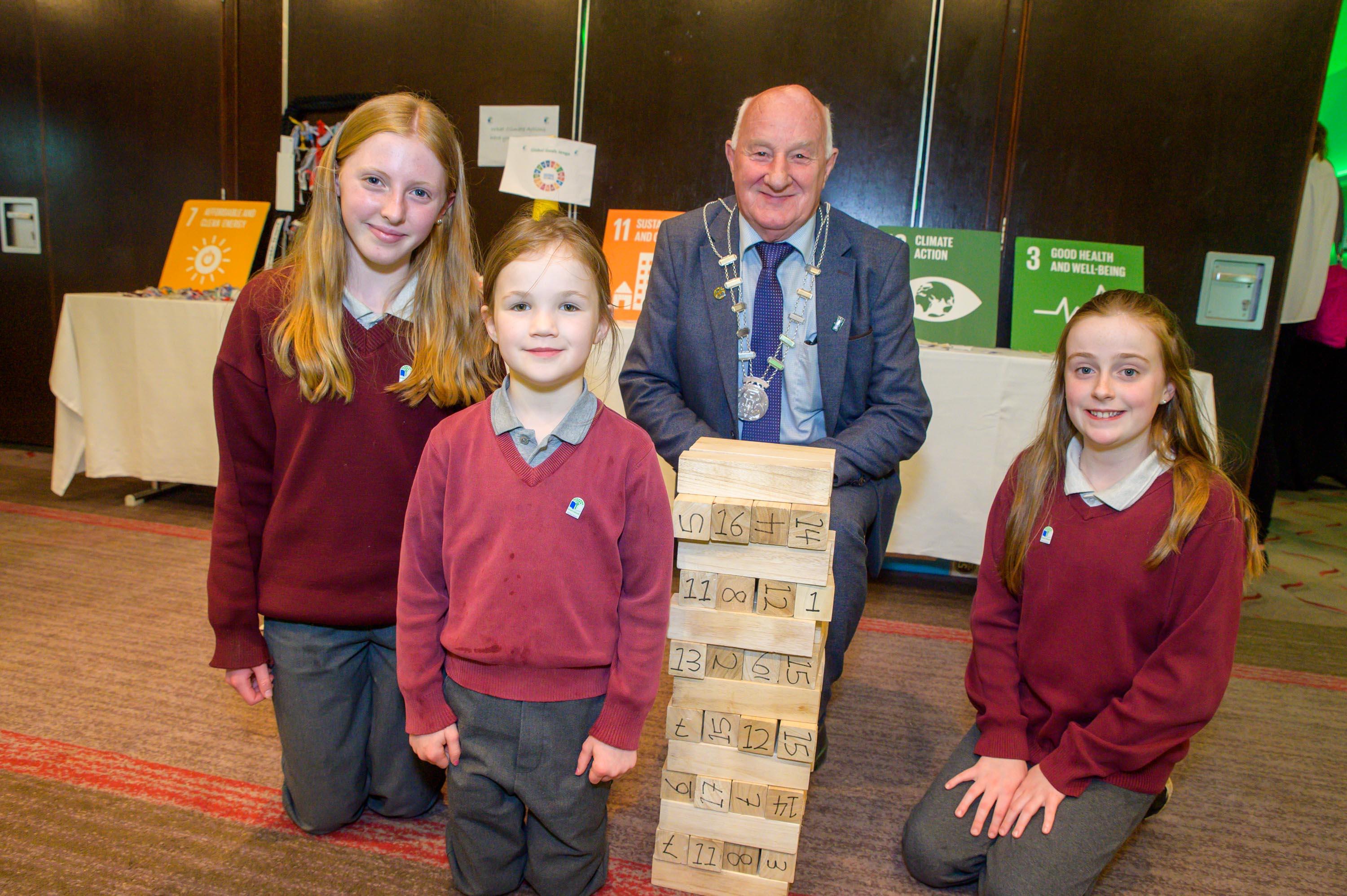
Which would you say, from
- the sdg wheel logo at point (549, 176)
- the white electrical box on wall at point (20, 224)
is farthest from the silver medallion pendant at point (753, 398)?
the white electrical box on wall at point (20, 224)

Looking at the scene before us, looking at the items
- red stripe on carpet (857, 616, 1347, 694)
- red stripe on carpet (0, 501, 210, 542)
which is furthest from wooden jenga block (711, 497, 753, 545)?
red stripe on carpet (0, 501, 210, 542)

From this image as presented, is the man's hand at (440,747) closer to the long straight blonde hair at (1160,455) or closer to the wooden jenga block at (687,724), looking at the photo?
the wooden jenga block at (687,724)

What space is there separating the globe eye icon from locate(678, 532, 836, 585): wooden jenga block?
211 cm

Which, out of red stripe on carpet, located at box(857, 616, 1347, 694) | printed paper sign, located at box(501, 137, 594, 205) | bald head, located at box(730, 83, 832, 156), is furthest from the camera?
printed paper sign, located at box(501, 137, 594, 205)

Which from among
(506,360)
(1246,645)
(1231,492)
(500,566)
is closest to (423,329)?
(506,360)

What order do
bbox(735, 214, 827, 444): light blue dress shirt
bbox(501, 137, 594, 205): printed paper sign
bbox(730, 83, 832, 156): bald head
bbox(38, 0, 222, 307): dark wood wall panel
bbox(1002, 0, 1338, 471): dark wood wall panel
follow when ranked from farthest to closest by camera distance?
bbox(38, 0, 222, 307): dark wood wall panel, bbox(501, 137, 594, 205): printed paper sign, bbox(1002, 0, 1338, 471): dark wood wall panel, bbox(735, 214, 827, 444): light blue dress shirt, bbox(730, 83, 832, 156): bald head

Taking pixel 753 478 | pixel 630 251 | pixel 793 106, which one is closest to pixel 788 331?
pixel 793 106

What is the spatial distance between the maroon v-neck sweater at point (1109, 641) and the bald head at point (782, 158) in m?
0.72

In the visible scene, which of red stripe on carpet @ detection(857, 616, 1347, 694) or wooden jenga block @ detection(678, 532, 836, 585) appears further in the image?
red stripe on carpet @ detection(857, 616, 1347, 694)

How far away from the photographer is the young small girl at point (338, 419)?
1390mm

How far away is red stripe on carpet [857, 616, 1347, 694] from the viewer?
7.81 feet

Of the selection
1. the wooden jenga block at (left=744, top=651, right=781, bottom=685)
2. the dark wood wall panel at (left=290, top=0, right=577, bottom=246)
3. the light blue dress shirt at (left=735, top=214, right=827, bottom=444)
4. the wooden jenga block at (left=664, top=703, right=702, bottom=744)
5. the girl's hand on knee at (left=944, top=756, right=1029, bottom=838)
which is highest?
the dark wood wall panel at (left=290, top=0, right=577, bottom=246)

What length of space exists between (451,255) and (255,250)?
2.84 m

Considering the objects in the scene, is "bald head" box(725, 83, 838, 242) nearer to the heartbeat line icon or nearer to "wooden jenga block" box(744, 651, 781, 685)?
"wooden jenga block" box(744, 651, 781, 685)
